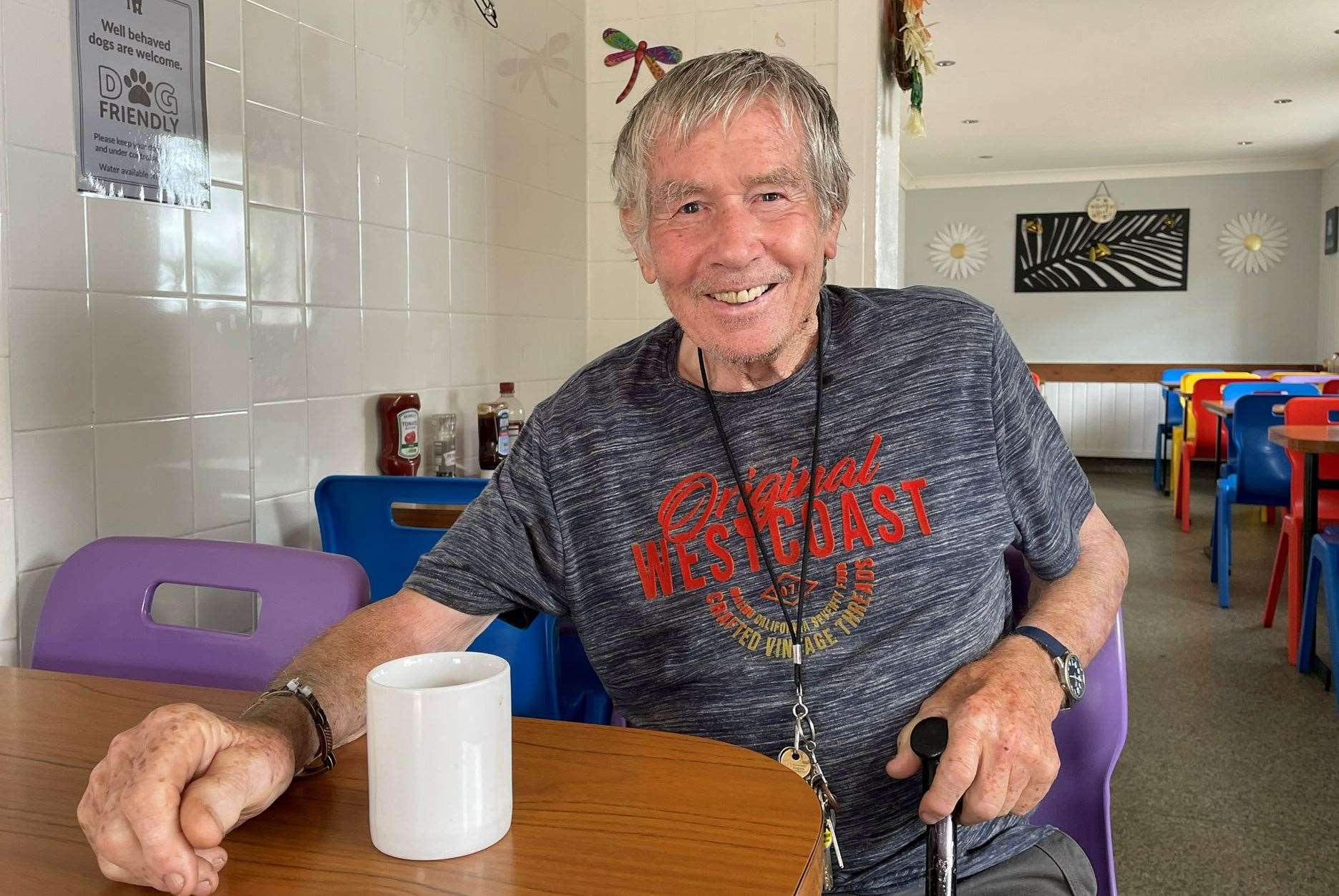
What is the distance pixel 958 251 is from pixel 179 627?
10.2 meters

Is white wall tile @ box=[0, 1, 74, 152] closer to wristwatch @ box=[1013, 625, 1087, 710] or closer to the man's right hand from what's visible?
the man's right hand

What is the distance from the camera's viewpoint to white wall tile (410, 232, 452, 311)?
254 centimetres

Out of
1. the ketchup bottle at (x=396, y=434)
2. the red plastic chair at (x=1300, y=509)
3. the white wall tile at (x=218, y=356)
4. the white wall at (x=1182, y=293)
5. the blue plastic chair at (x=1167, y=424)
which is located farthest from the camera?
the white wall at (x=1182, y=293)

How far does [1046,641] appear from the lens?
1.04 m

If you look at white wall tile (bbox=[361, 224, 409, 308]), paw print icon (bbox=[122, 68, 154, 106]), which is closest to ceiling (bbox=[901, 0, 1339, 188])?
white wall tile (bbox=[361, 224, 409, 308])

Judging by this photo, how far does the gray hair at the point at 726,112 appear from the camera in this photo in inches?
44.1

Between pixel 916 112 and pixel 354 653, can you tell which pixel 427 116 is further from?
pixel 354 653

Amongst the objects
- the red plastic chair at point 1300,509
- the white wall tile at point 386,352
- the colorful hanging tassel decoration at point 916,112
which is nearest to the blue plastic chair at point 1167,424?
the red plastic chair at point 1300,509

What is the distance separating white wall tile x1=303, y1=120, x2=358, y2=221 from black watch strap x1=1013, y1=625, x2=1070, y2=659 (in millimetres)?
1704

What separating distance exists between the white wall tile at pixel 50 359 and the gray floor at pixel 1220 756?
2176 mm

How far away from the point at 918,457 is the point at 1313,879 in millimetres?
1773

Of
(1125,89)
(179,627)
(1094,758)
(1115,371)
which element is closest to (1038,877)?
(1094,758)

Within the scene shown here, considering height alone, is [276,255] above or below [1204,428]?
above

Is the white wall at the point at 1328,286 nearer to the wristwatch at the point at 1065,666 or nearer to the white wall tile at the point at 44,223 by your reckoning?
the wristwatch at the point at 1065,666
